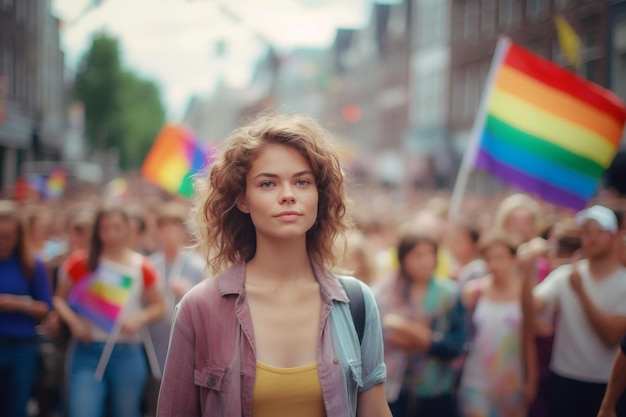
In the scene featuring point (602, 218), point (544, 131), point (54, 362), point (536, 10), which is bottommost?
point (54, 362)

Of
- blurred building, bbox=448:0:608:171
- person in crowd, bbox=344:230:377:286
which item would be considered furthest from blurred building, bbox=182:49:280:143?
person in crowd, bbox=344:230:377:286

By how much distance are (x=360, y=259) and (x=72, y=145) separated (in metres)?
61.4

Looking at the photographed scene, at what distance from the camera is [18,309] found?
5.03 metres

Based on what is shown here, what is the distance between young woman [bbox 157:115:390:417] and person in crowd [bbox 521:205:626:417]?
2.21 metres

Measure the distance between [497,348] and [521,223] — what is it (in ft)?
5.77

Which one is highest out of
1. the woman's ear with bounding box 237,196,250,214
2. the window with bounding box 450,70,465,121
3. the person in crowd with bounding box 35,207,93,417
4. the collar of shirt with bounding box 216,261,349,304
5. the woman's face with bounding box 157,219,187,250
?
the window with bounding box 450,70,465,121

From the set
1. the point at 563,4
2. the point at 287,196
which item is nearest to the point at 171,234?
the point at 287,196

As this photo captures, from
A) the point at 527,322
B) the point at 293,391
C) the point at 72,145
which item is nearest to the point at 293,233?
the point at 293,391

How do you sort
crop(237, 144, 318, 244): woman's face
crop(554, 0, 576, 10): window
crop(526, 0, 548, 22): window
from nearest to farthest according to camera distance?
crop(237, 144, 318, 244): woman's face, crop(554, 0, 576, 10): window, crop(526, 0, 548, 22): window

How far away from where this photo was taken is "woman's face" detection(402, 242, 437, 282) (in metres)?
4.77

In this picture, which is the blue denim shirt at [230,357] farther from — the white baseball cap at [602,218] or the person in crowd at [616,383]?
the white baseball cap at [602,218]

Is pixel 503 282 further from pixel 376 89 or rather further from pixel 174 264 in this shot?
pixel 376 89

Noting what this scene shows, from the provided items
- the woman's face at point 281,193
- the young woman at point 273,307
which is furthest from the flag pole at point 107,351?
the woman's face at point 281,193

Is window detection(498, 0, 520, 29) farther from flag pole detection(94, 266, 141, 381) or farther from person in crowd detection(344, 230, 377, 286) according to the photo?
flag pole detection(94, 266, 141, 381)
